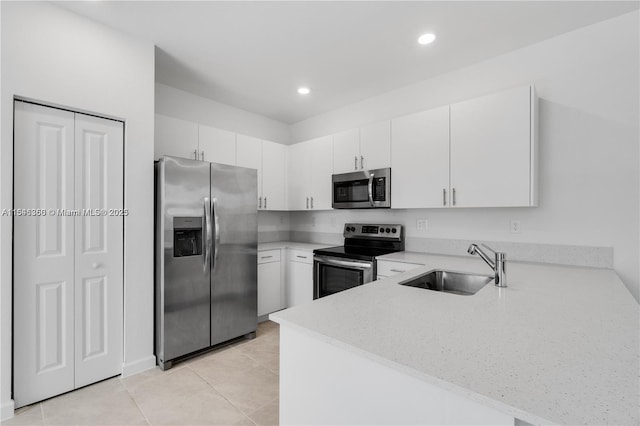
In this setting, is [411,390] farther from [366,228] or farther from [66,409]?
[366,228]

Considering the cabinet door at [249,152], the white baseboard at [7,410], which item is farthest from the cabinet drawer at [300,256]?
the white baseboard at [7,410]

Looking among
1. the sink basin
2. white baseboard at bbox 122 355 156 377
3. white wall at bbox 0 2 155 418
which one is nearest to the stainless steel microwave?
the sink basin

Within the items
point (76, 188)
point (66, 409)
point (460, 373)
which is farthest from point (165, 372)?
point (460, 373)

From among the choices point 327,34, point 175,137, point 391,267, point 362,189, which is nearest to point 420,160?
point 362,189

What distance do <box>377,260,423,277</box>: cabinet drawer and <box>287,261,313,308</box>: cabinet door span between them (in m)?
0.99

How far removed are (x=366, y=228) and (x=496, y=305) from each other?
2.28 m

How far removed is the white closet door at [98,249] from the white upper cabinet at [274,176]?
172cm

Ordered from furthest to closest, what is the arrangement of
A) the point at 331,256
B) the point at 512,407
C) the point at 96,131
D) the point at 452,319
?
the point at 331,256 → the point at 96,131 → the point at 452,319 → the point at 512,407

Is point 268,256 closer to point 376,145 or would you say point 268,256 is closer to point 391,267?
point 391,267

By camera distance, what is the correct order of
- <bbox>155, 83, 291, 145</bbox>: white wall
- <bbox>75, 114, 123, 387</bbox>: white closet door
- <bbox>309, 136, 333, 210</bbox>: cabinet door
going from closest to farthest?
<bbox>75, 114, 123, 387</bbox>: white closet door, <bbox>155, 83, 291, 145</bbox>: white wall, <bbox>309, 136, 333, 210</bbox>: cabinet door

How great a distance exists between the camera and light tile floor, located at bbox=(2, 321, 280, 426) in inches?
73.8

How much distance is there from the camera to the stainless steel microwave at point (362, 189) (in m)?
3.10

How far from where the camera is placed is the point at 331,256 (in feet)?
10.5

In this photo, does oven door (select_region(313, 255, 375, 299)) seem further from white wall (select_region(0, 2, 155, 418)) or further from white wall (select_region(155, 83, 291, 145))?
white wall (select_region(155, 83, 291, 145))
